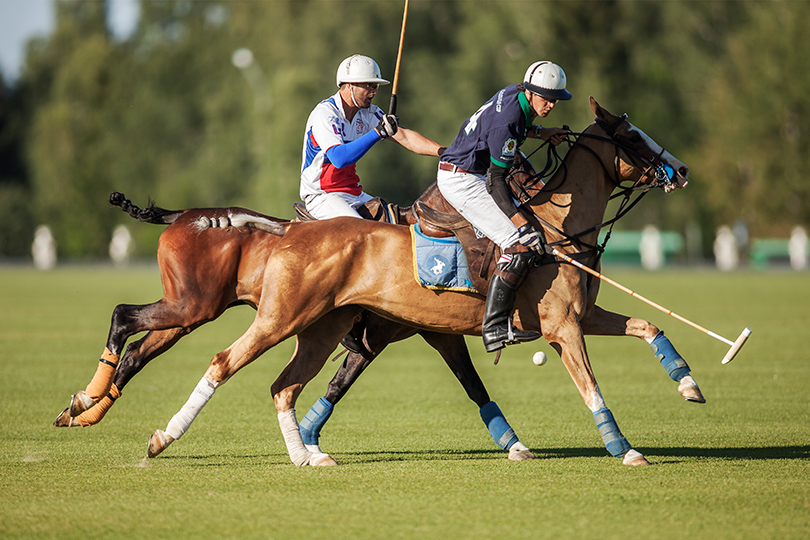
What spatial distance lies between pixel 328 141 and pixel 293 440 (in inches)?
96.6

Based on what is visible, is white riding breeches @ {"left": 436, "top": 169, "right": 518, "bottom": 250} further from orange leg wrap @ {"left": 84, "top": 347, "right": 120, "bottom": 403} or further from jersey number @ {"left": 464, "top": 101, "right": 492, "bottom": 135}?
orange leg wrap @ {"left": 84, "top": 347, "right": 120, "bottom": 403}

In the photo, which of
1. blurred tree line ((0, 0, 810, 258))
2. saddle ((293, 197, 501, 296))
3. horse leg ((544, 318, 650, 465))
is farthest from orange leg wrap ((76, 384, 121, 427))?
→ blurred tree line ((0, 0, 810, 258))

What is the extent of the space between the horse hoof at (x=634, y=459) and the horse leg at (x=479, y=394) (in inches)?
32.3

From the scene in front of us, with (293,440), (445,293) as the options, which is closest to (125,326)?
(293,440)

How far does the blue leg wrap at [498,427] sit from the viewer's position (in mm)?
8242

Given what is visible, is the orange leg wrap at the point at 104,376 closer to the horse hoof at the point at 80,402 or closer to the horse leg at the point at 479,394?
the horse hoof at the point at 80,402

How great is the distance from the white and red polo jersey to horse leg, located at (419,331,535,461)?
1.51 metres

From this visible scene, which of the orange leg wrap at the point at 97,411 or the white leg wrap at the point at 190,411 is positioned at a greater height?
the white leg wrap at the point at 190,411

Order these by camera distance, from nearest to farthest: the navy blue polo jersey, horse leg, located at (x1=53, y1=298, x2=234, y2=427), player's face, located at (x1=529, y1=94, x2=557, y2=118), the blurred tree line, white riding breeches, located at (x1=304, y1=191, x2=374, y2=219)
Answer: the navy blue polo jersey
player's face, located at (x1=529, y1=94, x2=557, y2=118)
horse leg, located at (x1=53, y1=298, x2=234, y2=427)
white riding breeches, located at (x1=304, y1=191, x2=374, y2=219)
the blurred tree line

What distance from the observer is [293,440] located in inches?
311

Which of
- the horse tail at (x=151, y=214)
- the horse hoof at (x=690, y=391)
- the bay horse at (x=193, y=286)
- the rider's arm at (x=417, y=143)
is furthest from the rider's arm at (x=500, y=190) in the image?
the horse tail at (x=151, y=214)

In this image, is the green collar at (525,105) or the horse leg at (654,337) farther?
the green collar at (525,105)

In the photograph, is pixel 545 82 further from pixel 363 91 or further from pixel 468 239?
pixel 363 91

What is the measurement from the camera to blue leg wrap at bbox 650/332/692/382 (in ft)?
24.6
